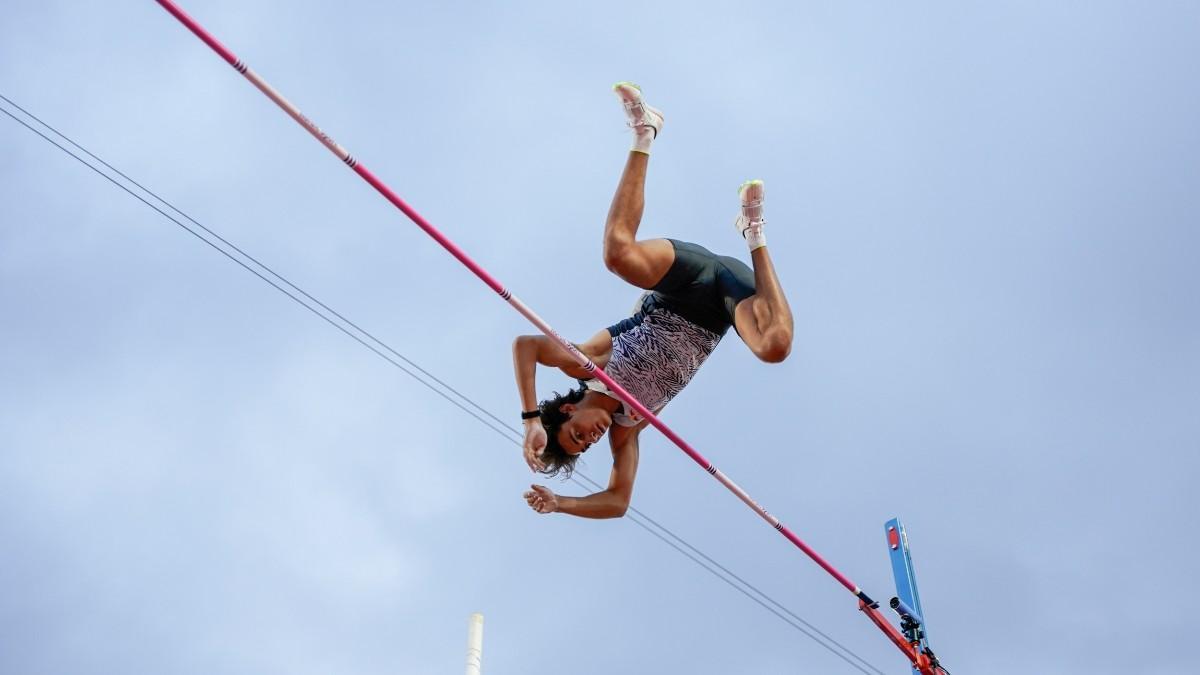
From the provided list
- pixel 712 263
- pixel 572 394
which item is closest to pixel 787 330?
pixel 712 263

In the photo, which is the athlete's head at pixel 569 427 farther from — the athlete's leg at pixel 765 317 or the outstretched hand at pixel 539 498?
the athlete's leg at pixel 765 317

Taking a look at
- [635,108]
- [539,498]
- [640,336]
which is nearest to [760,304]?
[640,336]

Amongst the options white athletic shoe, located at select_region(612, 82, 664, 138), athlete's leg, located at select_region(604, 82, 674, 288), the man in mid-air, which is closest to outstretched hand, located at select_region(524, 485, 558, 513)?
the man in mid-air

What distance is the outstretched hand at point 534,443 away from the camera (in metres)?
7.40

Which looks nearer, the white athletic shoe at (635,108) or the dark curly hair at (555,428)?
the white athletic shoe at (635,108)

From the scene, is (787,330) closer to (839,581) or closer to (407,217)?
(407,217)

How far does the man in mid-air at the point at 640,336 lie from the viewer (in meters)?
7.14

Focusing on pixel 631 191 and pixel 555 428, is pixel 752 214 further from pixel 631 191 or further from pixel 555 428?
pixel 555 428

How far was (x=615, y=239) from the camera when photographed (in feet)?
23.4

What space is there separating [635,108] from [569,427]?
6.20ft

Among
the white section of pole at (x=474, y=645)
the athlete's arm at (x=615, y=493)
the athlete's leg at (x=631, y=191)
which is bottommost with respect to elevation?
the white section of pole at (x=474, y=645)

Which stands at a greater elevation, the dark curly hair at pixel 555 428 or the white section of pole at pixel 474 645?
the dark curly hair at pixel 555 428

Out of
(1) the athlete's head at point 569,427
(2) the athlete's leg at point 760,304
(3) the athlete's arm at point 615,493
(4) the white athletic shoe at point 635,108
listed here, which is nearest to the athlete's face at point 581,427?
(1) the athlete's head at point 569,427

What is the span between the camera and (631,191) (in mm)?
7109
